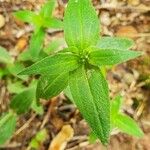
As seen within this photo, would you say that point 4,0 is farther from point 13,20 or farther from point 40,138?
point 40,138

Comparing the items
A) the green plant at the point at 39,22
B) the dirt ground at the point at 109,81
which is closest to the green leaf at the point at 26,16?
the green plant at the point at 39,22

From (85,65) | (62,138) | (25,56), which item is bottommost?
(62,138)

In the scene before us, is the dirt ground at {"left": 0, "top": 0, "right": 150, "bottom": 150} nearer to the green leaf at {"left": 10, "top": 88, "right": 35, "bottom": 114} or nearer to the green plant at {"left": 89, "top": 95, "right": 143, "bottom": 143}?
the green leaf at {"left": 10, "top": 88, "right": 35, "bottom": 114}

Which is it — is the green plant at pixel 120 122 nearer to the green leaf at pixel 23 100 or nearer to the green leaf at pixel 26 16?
the green leaf at pixel 23 100

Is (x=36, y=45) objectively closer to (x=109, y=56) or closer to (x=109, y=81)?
(x=109, y=81)

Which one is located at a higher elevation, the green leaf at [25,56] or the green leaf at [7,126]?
Result: the green leaf at [25,56]

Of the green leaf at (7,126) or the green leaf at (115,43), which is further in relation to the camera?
the green leaf at (7,126)

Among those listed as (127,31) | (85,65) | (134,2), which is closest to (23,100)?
(85,65)
